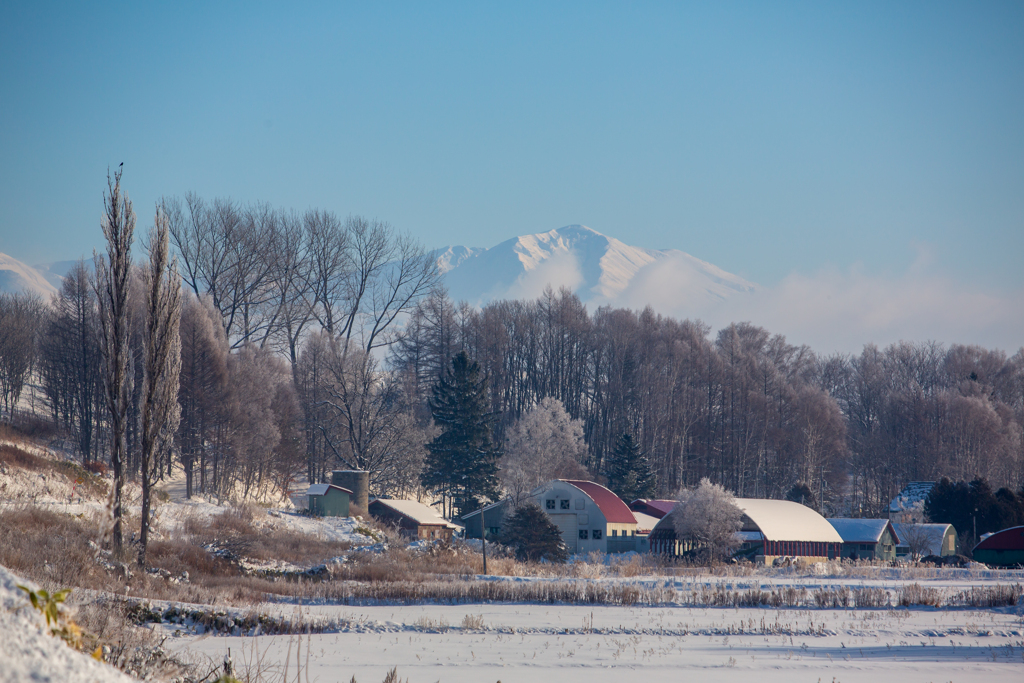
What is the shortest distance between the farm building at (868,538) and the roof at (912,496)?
30.5 ft

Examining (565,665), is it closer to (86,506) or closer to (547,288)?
(86,506)

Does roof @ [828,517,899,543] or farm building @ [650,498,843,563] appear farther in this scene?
roof @ [828,517,899,543]

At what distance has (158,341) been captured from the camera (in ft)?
63.0

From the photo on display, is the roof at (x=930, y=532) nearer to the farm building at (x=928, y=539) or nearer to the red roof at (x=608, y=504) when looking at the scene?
the farm building at (x=928, y=539)

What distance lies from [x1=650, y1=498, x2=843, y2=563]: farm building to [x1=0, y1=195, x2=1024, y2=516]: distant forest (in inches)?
650

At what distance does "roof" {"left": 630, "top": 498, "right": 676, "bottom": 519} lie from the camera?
59.2m

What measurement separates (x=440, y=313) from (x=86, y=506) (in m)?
42.2

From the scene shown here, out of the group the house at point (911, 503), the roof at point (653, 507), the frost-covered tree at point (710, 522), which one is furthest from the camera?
the house at point (911, 503)

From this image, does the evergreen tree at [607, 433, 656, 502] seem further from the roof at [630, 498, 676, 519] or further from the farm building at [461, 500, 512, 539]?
the farm building at [461, 500, 512, 539]

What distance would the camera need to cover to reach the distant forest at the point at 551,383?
191 feet

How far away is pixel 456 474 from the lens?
58.3 metres

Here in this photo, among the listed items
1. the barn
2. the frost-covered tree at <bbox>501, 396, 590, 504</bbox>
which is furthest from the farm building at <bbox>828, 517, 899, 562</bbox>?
the frost-covered tree at <bbox>501, 396, 590, 504</bbox>

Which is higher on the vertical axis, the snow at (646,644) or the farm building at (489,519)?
the snow at (646,644)

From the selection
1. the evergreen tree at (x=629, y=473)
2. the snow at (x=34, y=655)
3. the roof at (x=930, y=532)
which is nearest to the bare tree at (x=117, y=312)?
the snow at (x=34, y=655)
